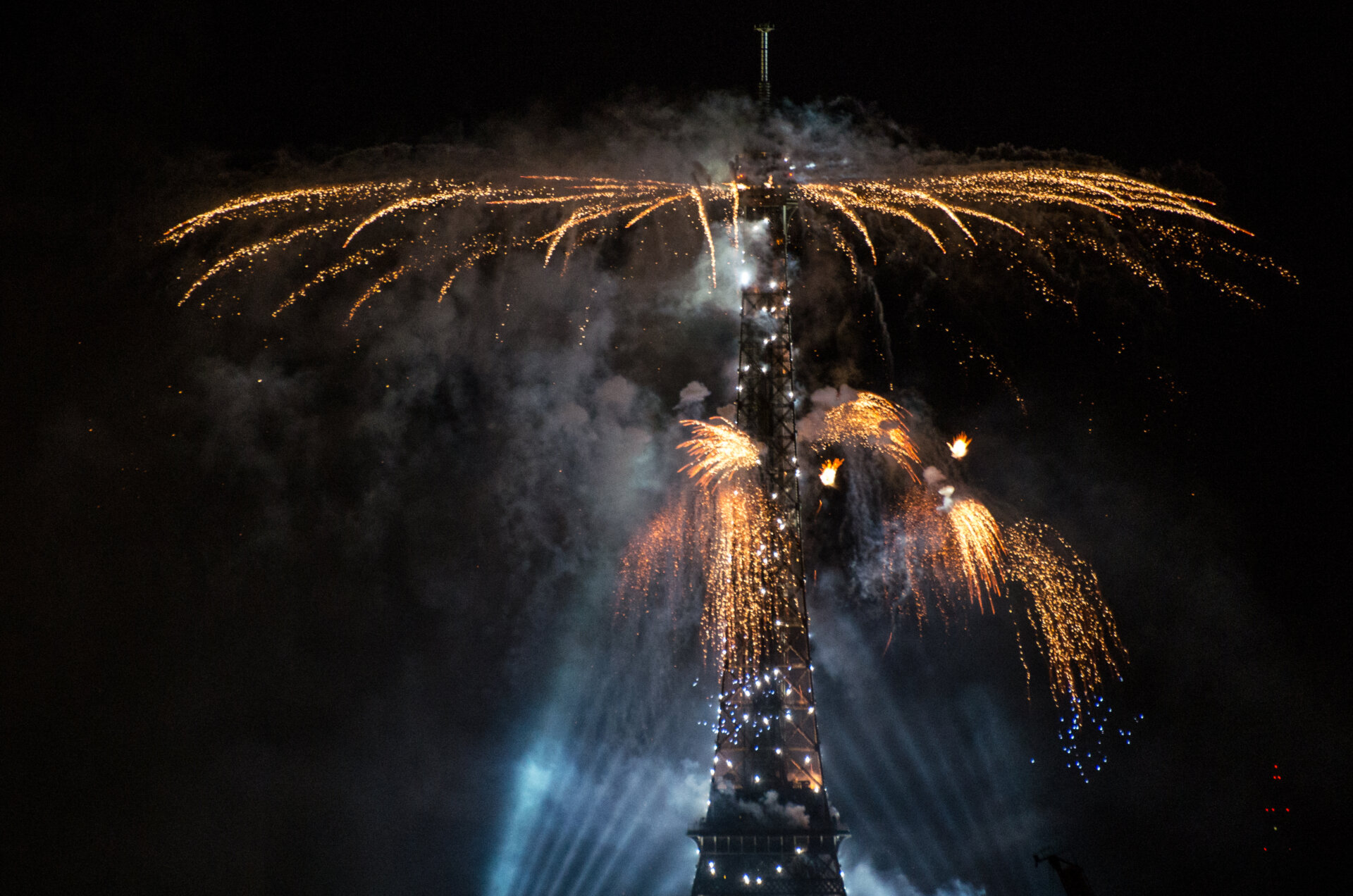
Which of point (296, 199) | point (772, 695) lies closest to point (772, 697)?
point (772, 695)

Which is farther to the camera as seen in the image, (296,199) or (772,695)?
(772,695)

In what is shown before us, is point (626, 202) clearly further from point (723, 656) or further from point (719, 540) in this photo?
point (723, 656)

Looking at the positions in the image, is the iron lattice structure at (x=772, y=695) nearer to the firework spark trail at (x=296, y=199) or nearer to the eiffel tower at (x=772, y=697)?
the eiffel tower at (x=772, y=697)

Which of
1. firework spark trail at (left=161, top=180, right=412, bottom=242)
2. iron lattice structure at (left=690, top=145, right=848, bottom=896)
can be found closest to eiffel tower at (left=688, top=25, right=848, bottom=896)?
iron lattice structure at (left=690, top=145, right=848, bottom=896)

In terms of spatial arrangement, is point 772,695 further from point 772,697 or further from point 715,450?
point 715,450

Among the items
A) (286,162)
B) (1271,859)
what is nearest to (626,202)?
(286,162)

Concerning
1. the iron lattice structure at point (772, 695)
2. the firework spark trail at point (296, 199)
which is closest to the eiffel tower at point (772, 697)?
the iron lattice structure at point (772, 695)
